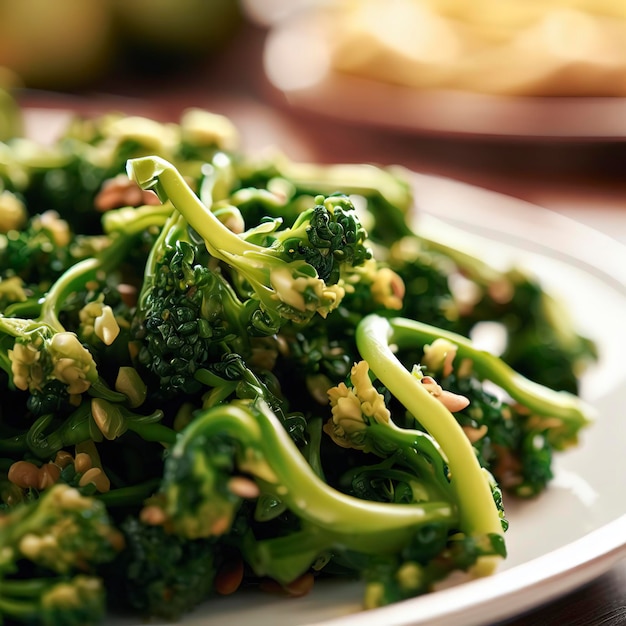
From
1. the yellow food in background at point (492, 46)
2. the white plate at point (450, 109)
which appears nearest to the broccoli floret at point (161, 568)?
the white plate at point (450, 109)

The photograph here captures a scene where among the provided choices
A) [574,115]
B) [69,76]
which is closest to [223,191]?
[574,115]

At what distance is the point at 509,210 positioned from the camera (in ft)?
7.72

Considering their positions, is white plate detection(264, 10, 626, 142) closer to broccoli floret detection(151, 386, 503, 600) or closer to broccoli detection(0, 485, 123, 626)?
broccoli floret detection(151, 386, 503, 600)

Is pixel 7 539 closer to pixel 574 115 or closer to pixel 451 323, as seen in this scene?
pixel 451 323

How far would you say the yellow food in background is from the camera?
3693mm

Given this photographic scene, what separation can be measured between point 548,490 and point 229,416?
714 mm

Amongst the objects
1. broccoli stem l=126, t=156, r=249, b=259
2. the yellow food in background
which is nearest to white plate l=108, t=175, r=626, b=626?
broccoli stem l=126, t=156, r=249, b=259

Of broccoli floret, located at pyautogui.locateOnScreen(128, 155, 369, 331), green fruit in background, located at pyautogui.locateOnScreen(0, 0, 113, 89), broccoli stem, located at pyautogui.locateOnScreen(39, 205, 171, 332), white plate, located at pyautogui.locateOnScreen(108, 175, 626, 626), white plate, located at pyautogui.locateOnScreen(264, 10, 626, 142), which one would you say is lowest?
green fruit in background, located at pyautogui.locateOnScreen(0, 0, 113, 89)

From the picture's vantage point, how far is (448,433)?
119cm

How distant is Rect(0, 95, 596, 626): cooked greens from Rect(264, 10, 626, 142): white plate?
1.88m

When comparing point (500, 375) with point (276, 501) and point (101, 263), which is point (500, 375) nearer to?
point (276, 501)

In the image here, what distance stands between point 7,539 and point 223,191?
77 cm

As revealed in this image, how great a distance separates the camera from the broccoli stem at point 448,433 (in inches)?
44.9

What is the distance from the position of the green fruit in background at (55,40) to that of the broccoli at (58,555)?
399cm
